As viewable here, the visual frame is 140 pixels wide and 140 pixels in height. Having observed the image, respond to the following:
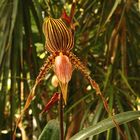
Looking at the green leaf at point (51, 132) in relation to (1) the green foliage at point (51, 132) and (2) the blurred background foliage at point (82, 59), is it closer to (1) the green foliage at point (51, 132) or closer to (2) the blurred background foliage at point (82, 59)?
(1) the green foliage at point (51, 132)

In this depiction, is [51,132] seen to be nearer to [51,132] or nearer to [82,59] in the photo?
[51,132]

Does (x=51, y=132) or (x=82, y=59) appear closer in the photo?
(x=51, y=132)

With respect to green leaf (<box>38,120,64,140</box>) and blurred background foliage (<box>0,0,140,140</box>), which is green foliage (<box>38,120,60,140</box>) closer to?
green leaf (<box>38,120,64,140</box>)

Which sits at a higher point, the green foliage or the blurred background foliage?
the blurred background foliage

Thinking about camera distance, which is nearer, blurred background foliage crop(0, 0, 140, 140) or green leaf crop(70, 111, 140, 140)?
green leaf crop(70, 111, 140, 140)

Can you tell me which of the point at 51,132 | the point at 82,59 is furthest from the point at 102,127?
the point at 82,59

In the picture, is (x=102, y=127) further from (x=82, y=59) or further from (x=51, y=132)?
(x=82, y=59)

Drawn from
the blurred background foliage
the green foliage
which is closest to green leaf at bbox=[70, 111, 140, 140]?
the green foliage

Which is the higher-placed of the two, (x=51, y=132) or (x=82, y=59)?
(x=82, y=59)
